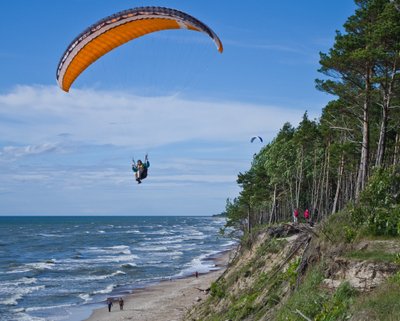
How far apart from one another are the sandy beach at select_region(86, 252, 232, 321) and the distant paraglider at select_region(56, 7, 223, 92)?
17.2 meters

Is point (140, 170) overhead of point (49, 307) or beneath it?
overhead

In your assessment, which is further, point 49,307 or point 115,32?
point 49,307

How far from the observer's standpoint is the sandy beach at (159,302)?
113 feet

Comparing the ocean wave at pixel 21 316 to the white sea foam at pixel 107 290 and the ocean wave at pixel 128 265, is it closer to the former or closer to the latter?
the white sea foam at pixel 107 290

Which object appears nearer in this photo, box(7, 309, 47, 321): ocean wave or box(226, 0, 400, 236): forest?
box(226, 0, 400, 236): forest

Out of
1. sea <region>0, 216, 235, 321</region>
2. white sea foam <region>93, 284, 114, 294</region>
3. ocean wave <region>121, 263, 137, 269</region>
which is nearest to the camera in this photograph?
sea <region>0, 216, 235, 321</region>

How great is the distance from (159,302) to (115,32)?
25905 millimetres

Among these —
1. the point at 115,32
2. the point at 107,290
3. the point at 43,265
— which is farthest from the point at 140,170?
the point at 43,265

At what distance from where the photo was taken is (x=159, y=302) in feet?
127

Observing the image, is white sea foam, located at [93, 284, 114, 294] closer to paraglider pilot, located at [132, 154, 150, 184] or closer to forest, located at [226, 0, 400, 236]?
forest, located at [226, 0, 400, 236]

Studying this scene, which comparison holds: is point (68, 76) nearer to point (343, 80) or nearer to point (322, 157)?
point (343, 80)

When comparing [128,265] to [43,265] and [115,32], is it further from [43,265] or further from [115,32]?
[115,32]

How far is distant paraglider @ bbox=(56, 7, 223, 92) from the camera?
54.0ft

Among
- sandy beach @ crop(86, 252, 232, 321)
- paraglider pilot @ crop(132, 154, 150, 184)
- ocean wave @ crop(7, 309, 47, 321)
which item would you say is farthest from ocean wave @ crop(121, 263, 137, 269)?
paraglider pilot @ crop(132, 154, 150, 184)
